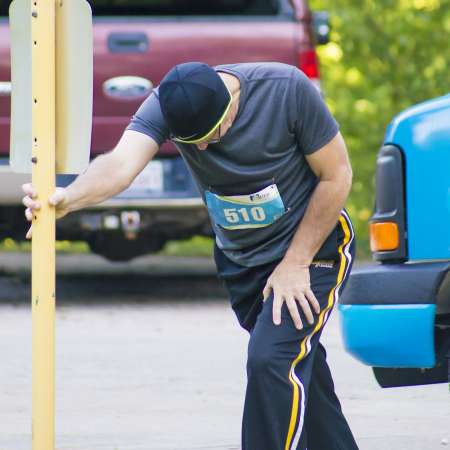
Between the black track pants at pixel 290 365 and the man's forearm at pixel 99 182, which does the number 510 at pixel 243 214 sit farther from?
the man's forearm at pixel 99 182

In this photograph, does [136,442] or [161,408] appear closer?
[136,442]

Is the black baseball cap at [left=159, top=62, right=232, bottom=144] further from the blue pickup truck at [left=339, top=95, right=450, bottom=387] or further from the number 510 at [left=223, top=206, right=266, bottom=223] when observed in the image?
the blue pickup truck at [left=339, top=95, right=450, bottom=387]

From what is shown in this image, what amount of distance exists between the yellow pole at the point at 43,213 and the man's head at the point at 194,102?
0.35 meters

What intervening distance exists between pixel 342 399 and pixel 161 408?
0.81 metres

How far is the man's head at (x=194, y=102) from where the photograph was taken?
3682 mm

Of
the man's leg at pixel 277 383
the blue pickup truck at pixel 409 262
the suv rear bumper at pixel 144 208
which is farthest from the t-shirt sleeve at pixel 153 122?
the suv rear bumper at pixel 144 208

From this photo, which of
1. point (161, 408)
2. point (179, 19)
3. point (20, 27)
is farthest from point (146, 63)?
point (20, 27)

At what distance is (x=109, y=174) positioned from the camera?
390 cm

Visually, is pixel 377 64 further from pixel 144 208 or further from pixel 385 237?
pixel 385 237

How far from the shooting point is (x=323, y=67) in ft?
45.0

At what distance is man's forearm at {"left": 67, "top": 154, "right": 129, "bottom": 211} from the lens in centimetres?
377

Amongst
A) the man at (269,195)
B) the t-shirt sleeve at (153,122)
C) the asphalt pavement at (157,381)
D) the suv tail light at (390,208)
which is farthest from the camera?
the asphalt pavement at (157,381)

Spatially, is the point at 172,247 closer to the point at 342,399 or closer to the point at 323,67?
the point at 323,67

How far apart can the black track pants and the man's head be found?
573mm
